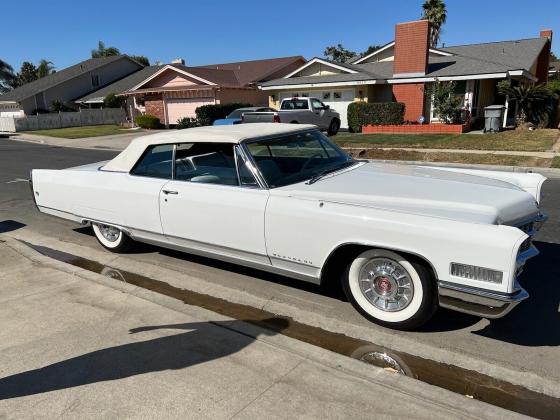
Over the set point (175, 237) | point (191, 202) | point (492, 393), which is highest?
point (191, 202)

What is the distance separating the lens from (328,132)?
69.3 feet

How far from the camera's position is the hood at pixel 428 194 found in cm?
334

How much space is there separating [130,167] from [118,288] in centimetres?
136

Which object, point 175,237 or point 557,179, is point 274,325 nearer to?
point 175,237

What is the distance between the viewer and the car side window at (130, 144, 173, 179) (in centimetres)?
476

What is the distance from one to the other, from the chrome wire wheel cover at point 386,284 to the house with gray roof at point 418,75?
19.0 meters

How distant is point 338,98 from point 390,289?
2184 cm

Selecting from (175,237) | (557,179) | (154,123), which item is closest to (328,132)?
(557,179)

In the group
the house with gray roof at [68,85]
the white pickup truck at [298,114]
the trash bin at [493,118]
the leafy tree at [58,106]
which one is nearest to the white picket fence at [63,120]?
the leafy tree at [58,106]

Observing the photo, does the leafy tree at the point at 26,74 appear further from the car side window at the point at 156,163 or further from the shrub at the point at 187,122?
the car side window at the point at 156,163

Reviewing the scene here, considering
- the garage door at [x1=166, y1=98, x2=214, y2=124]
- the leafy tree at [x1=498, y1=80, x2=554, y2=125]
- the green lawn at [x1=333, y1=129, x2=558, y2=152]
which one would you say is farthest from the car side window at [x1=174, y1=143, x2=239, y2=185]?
the garage door at [x1=166, y1=98, x2=214, y2=124]

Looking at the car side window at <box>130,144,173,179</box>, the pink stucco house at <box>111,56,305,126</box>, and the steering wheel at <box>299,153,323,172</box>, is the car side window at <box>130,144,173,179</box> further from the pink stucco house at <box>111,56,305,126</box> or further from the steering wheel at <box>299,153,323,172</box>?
the pink stucco house at <box>111,56,305,126</box>

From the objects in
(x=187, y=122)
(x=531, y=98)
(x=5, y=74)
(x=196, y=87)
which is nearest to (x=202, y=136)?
(x=531, y=98)

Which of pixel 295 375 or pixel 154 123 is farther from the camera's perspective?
pixel 154 123
